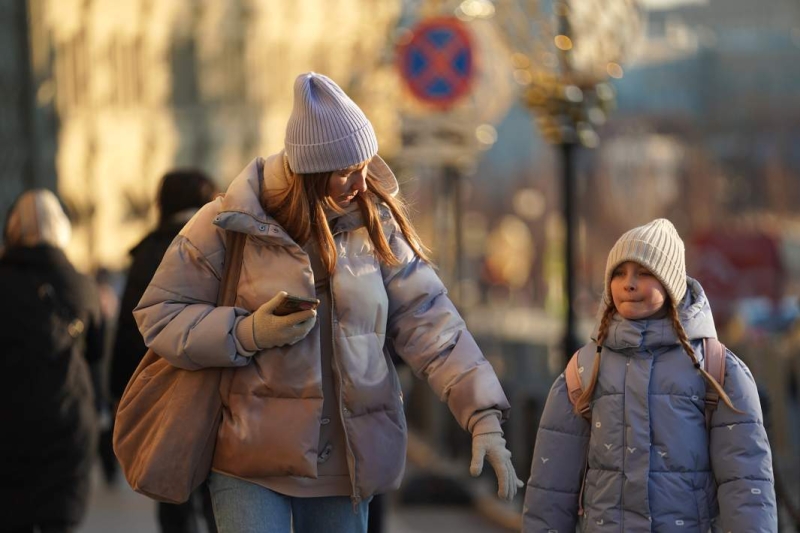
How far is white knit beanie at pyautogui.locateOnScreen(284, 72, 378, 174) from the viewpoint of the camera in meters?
4.68

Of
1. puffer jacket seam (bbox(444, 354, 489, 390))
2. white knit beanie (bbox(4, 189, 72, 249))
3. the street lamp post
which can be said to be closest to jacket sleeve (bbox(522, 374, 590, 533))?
puffer jacket seam (bbox(444, 354, 489, 390))

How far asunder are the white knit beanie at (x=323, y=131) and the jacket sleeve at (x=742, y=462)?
1068 millimetres

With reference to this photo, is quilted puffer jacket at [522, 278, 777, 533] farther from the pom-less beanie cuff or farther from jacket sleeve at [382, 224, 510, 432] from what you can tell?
the pom-less beanie cuff

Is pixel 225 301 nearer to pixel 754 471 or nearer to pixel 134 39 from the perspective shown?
pixel 754 471

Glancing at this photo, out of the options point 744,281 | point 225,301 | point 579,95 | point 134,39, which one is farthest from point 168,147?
point 225,301

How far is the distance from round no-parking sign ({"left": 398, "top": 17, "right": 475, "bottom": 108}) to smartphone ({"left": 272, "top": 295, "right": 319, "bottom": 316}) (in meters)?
9.72

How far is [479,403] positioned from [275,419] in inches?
19.4

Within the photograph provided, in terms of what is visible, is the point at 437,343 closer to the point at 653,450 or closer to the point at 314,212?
the point at 314,212

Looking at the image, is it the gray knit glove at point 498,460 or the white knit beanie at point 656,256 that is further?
the white knit beanie at point 656,256

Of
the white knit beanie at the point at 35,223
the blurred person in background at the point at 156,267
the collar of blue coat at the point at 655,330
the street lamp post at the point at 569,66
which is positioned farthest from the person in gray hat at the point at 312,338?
the street lamp post at the point at 569,66

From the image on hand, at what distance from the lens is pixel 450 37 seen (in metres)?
14.1

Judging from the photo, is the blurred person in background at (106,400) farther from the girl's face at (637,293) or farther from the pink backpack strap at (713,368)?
the pink backpack strap at (713,368)

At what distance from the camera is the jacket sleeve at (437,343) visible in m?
4.68

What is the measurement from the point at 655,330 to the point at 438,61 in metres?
9.54
